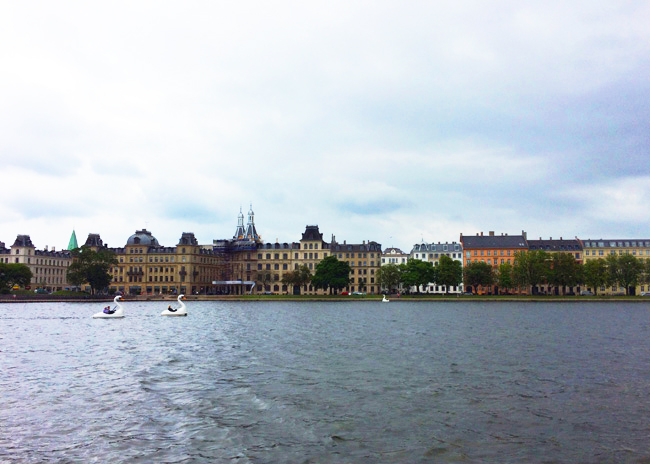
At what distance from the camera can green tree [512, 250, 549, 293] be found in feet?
462

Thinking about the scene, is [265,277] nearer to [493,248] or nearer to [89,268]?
[89,268]

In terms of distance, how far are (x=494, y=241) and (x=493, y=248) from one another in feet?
10.3

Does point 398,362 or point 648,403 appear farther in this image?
point 398,362

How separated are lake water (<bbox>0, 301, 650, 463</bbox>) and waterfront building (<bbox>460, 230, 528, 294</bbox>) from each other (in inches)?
5591

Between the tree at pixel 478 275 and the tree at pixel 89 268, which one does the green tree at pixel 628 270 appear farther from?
the tree at pixel 89 268

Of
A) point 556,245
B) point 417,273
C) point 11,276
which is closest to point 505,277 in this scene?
point 417,273

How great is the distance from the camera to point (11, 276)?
148500mm

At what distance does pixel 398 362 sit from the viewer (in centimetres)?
3092

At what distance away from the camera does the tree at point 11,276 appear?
474ft

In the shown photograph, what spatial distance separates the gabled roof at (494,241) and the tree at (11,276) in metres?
125

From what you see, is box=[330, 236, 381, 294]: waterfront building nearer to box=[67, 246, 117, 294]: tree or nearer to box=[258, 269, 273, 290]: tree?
box=[258, 269, 273, 290]: tree

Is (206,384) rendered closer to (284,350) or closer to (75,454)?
(75,454)

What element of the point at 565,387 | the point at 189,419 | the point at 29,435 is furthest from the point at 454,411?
the point at 29,435

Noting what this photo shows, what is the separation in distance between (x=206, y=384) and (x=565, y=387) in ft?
48.5
